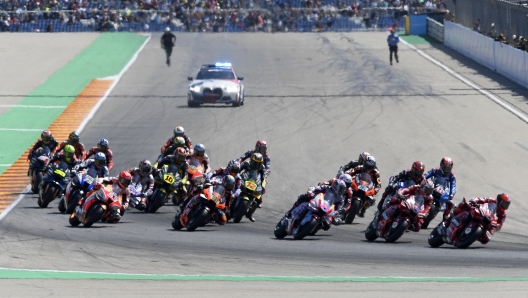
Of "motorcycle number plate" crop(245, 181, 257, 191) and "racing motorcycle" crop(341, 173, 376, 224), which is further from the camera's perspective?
"racing motorcycle" crop(341, 173, 376, 224)

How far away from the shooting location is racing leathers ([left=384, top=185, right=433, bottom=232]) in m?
20.0

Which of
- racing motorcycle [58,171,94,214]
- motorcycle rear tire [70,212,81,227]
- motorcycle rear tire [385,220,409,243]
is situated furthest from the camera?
racing motorcycle [58,171,94,214]

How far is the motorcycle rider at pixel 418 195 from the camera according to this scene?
20.0 meters

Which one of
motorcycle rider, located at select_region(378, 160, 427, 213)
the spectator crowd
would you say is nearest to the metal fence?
the spectator crowd

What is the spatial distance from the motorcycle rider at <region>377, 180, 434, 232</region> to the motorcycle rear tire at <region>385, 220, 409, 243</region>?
355 millimetres

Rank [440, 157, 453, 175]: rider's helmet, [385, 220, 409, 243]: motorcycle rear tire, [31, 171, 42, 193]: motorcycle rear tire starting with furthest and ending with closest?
1. [31, 171, 42, 193]: motorcycle rear tire
2. [440, 157, 453, 175]: rider's helmet
3. [385, 220, 409, 243]: motorcycle rear tire

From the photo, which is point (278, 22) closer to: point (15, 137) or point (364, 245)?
point (15, 137)

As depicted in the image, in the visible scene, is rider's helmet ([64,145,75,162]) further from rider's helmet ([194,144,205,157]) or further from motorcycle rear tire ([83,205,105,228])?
motorcycle rear tire ([83,205,105,228])

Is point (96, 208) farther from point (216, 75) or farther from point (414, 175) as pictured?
point (216, 75)

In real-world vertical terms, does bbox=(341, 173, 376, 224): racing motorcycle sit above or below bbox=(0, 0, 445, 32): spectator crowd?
above

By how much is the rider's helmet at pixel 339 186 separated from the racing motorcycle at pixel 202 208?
96.5 inches

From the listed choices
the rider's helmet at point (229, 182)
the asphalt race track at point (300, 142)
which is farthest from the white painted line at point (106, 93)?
the rider's helmet at point (229, 182)

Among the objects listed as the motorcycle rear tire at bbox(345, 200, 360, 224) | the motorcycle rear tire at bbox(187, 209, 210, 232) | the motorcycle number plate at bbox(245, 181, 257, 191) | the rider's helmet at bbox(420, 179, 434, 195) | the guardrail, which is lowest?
the guardrail

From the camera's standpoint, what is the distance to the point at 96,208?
68.4 ft
